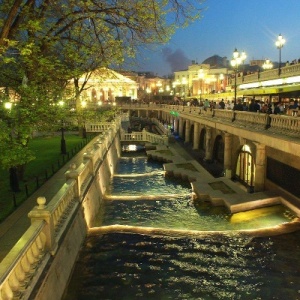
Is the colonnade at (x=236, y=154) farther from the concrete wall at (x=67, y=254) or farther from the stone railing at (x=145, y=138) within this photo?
the concrete wall at (x=67, y=254)

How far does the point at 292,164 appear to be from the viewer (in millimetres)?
17438

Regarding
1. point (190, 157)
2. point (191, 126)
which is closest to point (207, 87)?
point (191, 126)

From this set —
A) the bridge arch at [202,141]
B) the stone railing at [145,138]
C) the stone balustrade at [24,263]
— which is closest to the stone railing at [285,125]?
the stone balustrade at [24,263]

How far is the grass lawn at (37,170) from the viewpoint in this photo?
1504cm

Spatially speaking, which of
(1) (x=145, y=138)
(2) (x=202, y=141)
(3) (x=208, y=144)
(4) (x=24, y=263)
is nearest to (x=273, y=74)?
(3) (x=208, y=144)

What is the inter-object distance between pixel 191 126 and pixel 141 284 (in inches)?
1509

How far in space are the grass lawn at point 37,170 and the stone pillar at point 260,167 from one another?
11609 mm

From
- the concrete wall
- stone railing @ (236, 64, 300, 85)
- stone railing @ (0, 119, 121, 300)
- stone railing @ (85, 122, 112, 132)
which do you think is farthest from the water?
stone railing @ (85, 122, 112, 132)

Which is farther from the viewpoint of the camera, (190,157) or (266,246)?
(190,157)

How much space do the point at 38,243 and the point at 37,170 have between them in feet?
45.1

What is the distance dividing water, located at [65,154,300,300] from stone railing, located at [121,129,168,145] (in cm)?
2429

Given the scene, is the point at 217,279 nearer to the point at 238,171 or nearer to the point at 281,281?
the point at 281,281

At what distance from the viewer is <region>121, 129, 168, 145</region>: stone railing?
138ft

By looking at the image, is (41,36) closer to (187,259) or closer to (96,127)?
(187,259)
